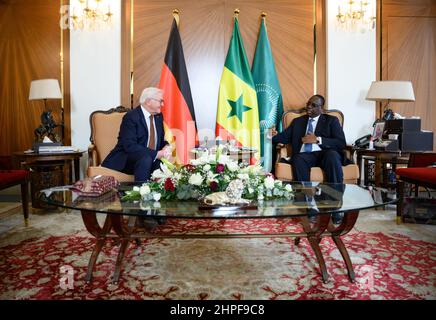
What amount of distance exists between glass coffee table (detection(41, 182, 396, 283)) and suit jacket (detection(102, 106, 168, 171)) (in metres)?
1.06

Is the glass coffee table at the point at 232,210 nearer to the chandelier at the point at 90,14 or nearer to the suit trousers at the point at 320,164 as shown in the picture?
the suit trousers at the point at 320,164

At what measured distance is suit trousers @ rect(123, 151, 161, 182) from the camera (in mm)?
3215

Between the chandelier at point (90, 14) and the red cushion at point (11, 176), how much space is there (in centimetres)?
215

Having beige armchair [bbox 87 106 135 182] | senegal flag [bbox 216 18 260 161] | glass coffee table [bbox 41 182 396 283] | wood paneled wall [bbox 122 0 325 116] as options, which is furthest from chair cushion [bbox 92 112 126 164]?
glass coffee table [bbox 41 182 396 283]

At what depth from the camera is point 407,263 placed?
2.22 meters

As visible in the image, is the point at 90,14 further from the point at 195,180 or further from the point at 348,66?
the point at 195,180

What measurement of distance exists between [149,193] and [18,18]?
3954 millimetres

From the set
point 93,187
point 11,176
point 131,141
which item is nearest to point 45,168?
point 11,176

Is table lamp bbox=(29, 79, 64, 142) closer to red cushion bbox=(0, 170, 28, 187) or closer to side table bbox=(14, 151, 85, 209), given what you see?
side table bbox=(14, 151, 85, 209)

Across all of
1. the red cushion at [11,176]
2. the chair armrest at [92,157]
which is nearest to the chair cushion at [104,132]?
the chair armrest at [92,157]

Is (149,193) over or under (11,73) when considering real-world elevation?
under
